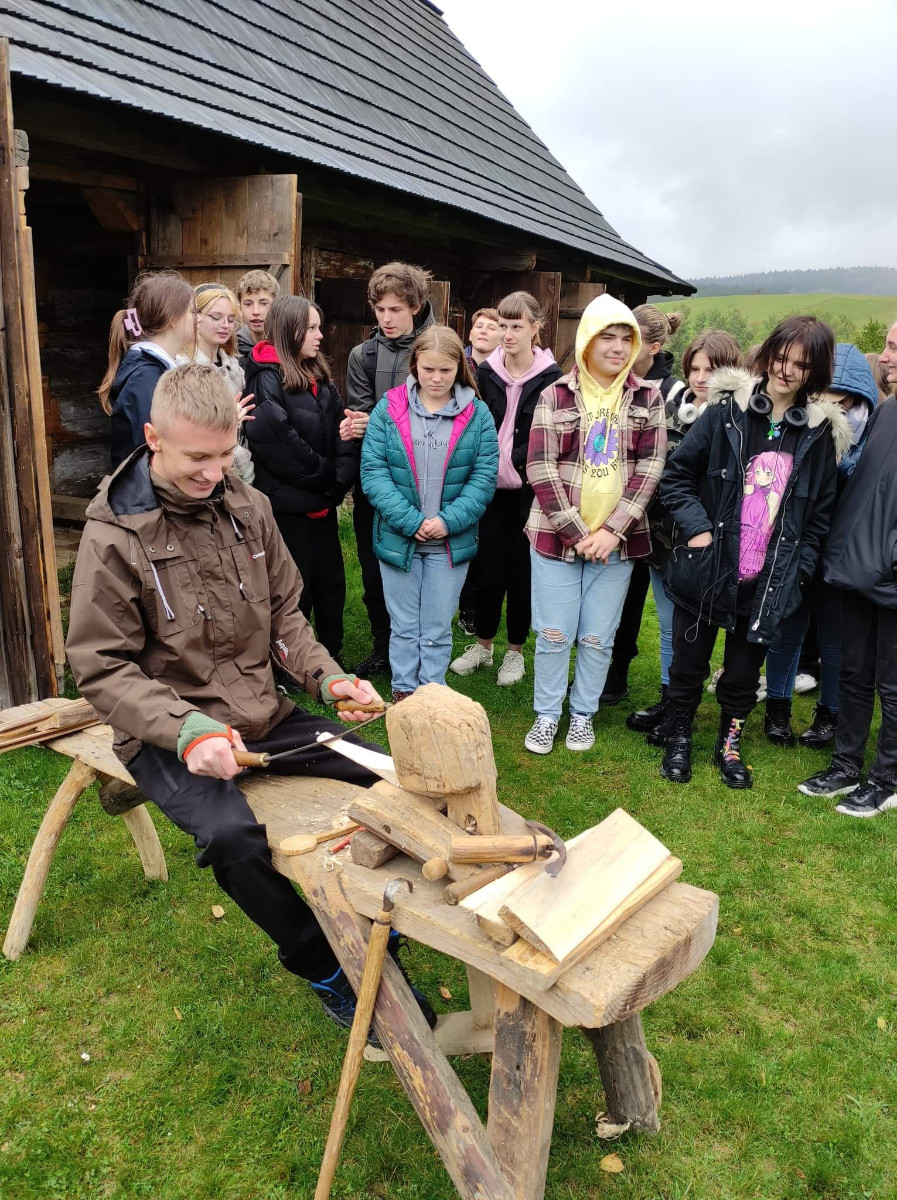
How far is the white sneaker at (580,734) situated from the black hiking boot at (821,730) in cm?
117

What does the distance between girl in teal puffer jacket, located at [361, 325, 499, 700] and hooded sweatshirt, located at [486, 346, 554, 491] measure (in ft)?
1.01

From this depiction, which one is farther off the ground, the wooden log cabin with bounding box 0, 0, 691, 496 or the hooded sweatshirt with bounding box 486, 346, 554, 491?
the wooden log cabin with bounding box 0, 0, 691, 496

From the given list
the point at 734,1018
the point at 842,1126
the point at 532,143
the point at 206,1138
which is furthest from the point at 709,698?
the point at 532,143

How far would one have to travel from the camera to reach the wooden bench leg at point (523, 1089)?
1.75 meters

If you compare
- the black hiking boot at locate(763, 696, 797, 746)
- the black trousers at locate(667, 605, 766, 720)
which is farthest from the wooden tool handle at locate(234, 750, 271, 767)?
the black hiking boot at locate(763, 696, 797, 746)

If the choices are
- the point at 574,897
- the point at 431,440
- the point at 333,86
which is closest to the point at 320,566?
the point at 431,440

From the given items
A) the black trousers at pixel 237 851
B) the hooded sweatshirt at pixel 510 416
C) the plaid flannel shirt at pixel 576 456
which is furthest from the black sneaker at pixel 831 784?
the black trousers at pixel 237 851

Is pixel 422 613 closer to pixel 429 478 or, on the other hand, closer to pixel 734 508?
pixel 429 478

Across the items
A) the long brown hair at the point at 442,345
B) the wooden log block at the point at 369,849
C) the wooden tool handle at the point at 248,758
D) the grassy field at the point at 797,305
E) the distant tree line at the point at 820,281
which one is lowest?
the wooden log block at the point at 369,849

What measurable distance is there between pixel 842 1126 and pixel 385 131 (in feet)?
25.1

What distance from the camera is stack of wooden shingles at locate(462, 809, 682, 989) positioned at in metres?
1.65

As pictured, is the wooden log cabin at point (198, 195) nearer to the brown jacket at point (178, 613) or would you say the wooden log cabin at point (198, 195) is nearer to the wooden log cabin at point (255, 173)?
the wooden log cabin at point (255, 173)

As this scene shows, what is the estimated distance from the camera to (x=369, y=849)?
202 centimetres

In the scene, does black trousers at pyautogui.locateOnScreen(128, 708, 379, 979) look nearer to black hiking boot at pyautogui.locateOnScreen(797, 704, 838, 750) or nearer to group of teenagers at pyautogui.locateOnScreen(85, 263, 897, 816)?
group of teenagers at pyautogui.locateOnScreen(85, 263, 897, 816)
